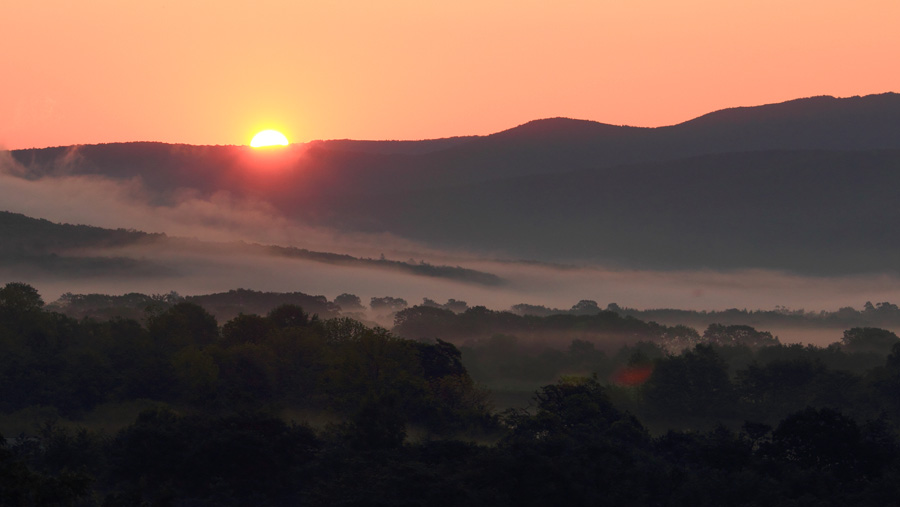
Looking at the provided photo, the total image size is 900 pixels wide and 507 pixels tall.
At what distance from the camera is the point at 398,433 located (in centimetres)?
9425

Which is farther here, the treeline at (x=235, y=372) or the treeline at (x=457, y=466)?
the treeline at (x=235, y=372)

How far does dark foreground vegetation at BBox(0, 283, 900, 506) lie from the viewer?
3004 inches

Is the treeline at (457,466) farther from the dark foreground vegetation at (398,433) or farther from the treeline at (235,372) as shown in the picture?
the treeline at (235,372)

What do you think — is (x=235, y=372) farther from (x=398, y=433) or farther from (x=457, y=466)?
(x=457, y=466)

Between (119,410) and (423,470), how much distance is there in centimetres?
6496

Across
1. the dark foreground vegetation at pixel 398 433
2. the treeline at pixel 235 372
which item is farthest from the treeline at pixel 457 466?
the treeline at pixel 235 372

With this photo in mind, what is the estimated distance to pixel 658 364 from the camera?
157 meters

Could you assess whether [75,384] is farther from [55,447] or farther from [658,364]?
[658,364]

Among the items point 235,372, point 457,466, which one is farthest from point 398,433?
point 235,372

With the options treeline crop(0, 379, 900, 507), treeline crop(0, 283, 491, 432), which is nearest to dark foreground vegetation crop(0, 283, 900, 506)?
treeline crop(0, 379, 900, 507)

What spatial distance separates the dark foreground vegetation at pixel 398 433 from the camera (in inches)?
3004

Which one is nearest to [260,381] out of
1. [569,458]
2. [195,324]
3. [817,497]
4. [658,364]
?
[195,324]

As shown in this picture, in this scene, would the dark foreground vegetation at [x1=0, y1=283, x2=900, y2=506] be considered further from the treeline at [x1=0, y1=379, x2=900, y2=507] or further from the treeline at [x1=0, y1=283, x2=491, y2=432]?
the treeline at [x1=0, y1=283, x2=491, y2=432]

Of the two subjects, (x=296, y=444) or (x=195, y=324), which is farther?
(x=195, y=324)
